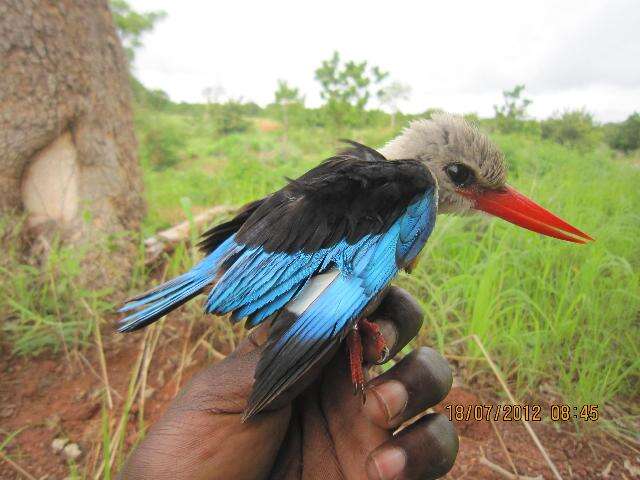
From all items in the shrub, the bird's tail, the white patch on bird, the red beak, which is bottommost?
the shrub

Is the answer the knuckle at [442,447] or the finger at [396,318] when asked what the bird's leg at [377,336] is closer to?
the finger at [396,318]

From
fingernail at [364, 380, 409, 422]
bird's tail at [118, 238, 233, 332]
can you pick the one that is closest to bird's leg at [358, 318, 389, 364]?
fingernail at [364, 380, 409, 422]

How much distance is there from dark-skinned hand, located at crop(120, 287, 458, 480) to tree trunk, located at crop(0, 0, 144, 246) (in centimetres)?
140

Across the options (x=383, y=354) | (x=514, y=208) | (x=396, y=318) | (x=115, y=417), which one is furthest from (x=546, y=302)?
(x=115, y=417)

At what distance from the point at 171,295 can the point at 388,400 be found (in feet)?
2.45

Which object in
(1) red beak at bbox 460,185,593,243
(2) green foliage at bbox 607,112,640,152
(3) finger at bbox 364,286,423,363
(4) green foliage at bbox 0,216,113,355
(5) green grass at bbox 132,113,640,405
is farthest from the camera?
(2) green foliage at bbox 607,112,640,152

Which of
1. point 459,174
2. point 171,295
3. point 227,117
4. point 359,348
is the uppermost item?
point 459,174

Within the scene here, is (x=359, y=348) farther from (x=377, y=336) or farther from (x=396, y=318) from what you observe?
(x=396, y=318)

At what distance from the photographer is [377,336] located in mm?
1226

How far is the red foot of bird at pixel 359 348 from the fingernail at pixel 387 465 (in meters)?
0.16

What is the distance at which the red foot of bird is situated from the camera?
3.72 feet

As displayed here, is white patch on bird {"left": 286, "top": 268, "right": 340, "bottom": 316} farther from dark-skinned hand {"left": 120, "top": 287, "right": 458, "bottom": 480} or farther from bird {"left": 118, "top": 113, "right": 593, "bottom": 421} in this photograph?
dark-skinned hand {"left": 120, "top": 287, "right": 458, "bottom": 480}

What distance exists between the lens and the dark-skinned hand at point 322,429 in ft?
3.51

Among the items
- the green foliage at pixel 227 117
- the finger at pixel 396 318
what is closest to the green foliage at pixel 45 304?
the finger at pixel 396 318
